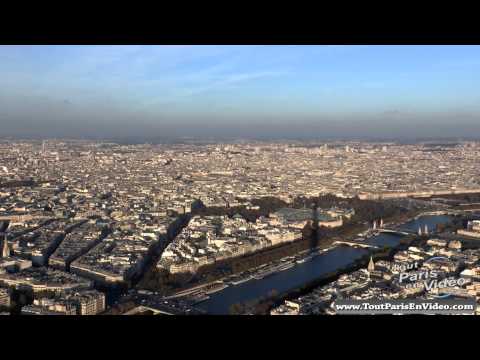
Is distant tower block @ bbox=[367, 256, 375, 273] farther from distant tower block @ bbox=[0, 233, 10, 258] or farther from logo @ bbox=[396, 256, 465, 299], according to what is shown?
distant tower block @ bbox=[0, 233, 10, 258]

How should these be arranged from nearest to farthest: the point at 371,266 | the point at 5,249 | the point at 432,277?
the point at 432,277
the point at 371,266
the point at 5,249

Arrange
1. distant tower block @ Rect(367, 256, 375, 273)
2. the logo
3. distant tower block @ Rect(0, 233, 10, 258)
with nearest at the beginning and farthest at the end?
the logo → distant tower block @ Rect(367, 256, 375, 273) → distant tower block @ Rect(0, 233, 10, 258)

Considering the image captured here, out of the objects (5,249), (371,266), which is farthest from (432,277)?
(5,249)

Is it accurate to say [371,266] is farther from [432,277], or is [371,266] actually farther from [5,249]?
→ [5,249]

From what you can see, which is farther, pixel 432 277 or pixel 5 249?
pixel 5 249

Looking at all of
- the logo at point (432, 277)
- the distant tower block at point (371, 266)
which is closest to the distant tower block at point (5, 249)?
the distant tower block at point (371, 266)

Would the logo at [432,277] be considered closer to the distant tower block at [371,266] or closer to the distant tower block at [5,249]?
the distant tower block at [371,266]

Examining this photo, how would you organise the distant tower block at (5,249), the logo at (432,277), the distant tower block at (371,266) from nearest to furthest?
the logo at (432,277) → the distant tower block at (371,266) → the distant tower block at (5,249)

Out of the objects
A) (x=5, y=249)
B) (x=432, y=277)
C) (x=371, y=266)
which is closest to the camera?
(x=432, y=277)

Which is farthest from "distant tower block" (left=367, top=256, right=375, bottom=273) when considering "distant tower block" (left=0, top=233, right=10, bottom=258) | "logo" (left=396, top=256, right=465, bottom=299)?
"distant tower block" (left=0, top=233, right=10, bottom=258)

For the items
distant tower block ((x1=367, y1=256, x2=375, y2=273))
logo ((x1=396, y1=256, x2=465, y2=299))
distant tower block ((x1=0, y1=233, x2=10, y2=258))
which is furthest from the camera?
distant tower block ((x1=0, y1=233, x2=10, y2=258))

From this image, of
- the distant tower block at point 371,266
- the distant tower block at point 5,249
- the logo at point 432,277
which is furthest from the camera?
the distant tower block at point 5,249

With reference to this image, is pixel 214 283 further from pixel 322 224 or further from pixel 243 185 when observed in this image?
pixel 243 185
